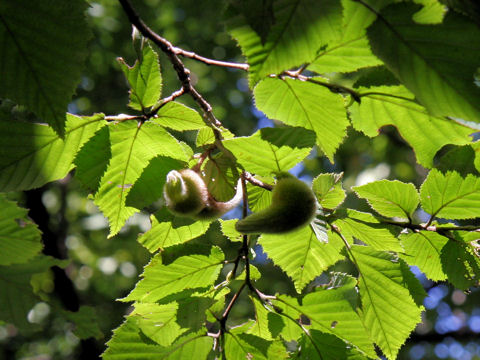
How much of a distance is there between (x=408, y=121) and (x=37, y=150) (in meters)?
0.78

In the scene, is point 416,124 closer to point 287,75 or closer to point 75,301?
point 287,75

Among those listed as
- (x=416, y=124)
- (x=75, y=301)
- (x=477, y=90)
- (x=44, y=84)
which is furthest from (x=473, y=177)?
(x=75, y=301)

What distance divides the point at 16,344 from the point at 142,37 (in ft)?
16.2

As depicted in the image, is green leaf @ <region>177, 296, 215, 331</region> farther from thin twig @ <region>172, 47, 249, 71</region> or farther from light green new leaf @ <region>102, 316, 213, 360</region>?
thin twig @ <region>172, 47, 249, 71</region>

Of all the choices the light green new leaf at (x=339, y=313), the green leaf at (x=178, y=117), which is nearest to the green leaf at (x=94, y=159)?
the green leaf at (x=178, y=117)

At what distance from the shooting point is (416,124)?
907 mm

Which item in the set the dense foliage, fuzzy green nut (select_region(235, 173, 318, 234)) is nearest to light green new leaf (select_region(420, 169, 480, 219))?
the dense foliage

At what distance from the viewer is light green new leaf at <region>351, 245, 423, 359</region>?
1015 millimetres

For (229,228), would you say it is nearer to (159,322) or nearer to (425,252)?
(159,322)

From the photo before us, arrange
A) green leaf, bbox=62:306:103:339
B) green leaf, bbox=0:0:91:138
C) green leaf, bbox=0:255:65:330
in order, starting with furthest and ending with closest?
green leaf, bbox=62:306:103:339 → green leaf, bbox=0:255:65:330 → green leaf, bbox=0:0:91:138

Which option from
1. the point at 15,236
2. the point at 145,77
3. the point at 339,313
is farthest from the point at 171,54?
the point at 339,313

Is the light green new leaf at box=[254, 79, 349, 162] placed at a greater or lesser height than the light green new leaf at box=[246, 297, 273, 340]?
greater

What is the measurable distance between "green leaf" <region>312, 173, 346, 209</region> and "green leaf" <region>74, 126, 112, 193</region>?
18.3 inches

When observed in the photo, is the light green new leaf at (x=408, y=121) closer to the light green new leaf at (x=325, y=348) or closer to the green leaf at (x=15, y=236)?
the light green new leaf at (x=325, y=348)
